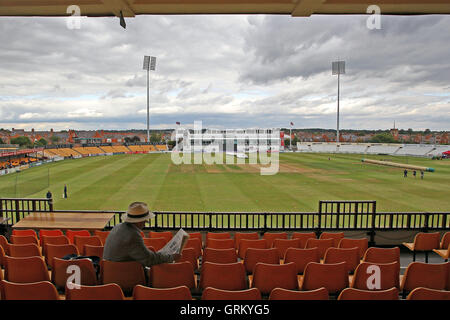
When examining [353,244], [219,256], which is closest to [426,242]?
[353,244]

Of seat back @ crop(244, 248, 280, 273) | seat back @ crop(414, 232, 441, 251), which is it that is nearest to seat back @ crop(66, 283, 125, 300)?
seat back @ crop(244, 248, 280, 273)

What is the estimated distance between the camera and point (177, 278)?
314cm

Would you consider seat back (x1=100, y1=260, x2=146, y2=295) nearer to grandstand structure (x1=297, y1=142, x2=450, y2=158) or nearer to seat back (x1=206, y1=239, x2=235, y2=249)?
seat back (x1=206, y1=239, x2=235, y2=249)

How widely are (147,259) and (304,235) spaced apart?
407 cm

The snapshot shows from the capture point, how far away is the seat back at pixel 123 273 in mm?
3039

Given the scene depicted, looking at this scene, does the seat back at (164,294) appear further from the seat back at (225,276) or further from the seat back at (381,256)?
the seat back at (381,256)

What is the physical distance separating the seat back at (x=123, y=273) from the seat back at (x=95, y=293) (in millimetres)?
578

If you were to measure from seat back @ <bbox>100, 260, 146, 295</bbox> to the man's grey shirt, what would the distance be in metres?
0.07

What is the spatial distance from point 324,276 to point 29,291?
2976mm

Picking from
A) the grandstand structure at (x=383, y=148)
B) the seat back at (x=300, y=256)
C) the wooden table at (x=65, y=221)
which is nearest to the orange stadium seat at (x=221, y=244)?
the seat back at (x=300, y=256)

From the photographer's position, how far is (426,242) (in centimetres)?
565

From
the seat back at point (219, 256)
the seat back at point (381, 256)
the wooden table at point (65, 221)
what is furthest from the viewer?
the wooden table at point (65, 221)

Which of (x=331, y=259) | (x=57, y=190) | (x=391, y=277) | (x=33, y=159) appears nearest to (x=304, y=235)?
(x=331, y=259)
